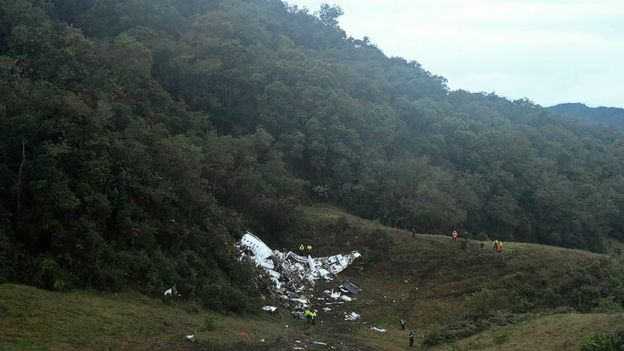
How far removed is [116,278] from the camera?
20625mm

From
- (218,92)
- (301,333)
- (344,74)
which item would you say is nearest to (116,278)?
(301,333)

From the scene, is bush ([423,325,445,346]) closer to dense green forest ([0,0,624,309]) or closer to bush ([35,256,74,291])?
dense green forest ([0,0,624,309])

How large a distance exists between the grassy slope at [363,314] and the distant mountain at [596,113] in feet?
384

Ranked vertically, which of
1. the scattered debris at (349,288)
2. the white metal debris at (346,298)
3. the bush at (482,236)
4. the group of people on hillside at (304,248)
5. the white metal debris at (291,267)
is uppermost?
the bush at (482,236)

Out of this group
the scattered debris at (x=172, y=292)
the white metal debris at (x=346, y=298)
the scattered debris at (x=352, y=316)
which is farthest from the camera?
the white metal debris at (x=346, y=298)

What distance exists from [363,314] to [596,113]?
148732 millimetres

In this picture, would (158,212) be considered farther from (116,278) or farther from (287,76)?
(287,76)

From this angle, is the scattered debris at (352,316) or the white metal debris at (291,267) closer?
the scattered debris at (352,316)

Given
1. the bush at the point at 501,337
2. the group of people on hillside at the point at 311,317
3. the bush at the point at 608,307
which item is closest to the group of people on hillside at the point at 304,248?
the group of people on hillside at the point at 311,317

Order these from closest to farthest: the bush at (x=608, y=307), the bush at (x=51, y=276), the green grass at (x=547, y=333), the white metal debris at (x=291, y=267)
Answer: the green grass at (x=547, y=333)
the bush at (x=51, y=276)
the bush at (x=608, y=307)
the white metal debris at (x=291, y=267)

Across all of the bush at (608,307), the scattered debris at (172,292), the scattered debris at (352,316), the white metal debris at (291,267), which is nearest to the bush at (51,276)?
the scattered debris at (172,292)

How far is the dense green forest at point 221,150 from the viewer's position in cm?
2172

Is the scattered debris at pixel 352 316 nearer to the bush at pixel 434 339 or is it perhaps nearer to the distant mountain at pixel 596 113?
the bush at pixel 434 339

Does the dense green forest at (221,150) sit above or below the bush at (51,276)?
above
